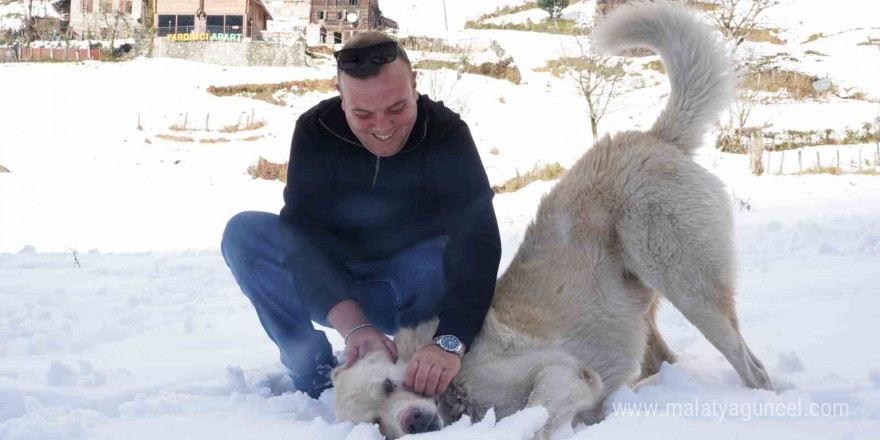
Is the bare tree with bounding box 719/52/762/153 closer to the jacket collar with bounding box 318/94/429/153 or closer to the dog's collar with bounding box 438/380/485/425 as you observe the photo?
the jacket collar with bounding box 318/94/429/153

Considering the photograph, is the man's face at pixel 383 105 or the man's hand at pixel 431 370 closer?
the man's hand at pixel 431 370

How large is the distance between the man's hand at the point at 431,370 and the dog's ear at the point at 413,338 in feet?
0.68

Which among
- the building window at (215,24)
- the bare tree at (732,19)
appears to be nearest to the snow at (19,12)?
the building window at (215,24)

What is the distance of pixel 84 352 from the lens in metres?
3.48

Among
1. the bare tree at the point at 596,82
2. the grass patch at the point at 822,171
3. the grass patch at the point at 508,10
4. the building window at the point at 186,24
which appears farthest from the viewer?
the grass patch at the point at 508,10

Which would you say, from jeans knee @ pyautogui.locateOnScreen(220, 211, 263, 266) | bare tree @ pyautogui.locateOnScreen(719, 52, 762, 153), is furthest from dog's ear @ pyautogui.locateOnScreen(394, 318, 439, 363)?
bare tree @ pyautogui.locateOnScreen(719, 52, 762, 153)

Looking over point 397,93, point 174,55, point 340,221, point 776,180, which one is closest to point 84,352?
point 340,221

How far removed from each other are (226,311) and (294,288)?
189 centimetres

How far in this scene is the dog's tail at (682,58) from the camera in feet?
10.1

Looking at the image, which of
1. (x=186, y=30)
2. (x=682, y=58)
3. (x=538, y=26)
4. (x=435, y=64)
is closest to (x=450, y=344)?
(x=682, y=58)

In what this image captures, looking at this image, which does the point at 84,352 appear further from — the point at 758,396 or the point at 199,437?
the point at 758,396

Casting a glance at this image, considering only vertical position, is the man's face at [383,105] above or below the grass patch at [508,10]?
below

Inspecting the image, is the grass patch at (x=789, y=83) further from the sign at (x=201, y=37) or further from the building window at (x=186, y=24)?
the building window at (x=186, y=24)

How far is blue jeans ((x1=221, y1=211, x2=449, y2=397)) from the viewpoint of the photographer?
290 centimetres
